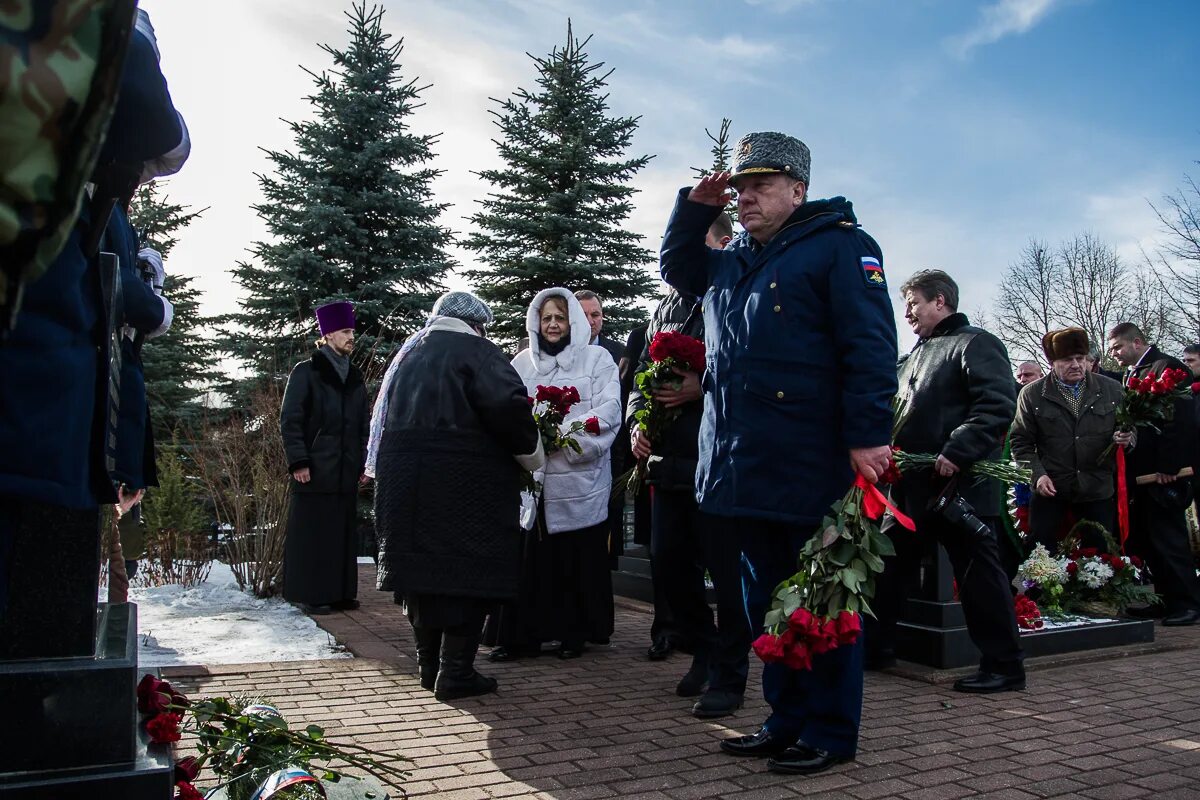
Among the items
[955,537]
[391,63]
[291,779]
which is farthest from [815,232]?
[391,63]

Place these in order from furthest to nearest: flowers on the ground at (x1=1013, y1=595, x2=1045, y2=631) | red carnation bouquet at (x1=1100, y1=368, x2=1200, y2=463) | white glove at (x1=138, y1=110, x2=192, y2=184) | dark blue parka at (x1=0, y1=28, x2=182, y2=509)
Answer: red carnation bouquet at (x1=1100, y1=368, x2=1200, y2=463) < flowers on the ground at (x1=1013, y1=595, x2=1045, y2=631) < white glove at (x1=138, y1=110, x2=192, y2=184) < dark blue parka at (x1=0, y1=28, x2=182, y2=509)

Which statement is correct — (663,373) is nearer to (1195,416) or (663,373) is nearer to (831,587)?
(831,587)

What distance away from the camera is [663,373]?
515cm

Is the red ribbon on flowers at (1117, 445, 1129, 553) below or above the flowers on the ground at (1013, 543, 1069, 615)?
above

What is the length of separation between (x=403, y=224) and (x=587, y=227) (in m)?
3.41

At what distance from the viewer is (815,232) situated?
389 cm

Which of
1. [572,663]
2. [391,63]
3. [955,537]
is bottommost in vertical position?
[572,663]

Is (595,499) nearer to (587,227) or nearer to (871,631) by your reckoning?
(871,631)

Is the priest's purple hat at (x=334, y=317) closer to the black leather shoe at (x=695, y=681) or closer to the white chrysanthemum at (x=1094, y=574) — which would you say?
the black leather shoe at (x=695, y=681)

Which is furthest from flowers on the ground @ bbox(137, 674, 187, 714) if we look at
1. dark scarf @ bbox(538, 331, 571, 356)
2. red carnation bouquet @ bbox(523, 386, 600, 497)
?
dark scarf @ bbox(538, 331, 571, 356)

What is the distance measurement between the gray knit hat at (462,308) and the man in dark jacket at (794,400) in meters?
1.77

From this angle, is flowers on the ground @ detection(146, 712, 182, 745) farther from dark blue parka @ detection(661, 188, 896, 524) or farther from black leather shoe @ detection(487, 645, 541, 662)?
black leather shoe @ detection(487, 645, 541, 662)

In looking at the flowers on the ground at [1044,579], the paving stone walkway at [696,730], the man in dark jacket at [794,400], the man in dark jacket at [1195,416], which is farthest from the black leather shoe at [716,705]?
the man in dark jacket at [1195,416]

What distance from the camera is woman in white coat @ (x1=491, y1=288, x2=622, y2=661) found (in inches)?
243
